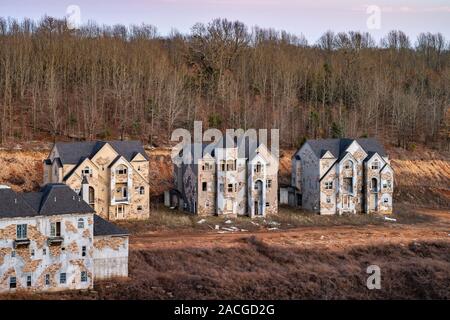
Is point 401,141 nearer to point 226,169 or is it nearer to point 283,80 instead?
point 283,80

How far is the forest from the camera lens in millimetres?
73375

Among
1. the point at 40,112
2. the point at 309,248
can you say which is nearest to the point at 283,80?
the point at 40,112

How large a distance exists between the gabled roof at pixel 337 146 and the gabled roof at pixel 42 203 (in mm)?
27340

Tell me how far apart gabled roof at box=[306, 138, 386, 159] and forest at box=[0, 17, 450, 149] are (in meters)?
15.1

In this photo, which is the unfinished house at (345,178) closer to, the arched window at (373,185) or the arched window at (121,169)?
the arched window at (373,185)

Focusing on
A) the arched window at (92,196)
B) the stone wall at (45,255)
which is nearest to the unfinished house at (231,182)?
the arched window at (92,196)

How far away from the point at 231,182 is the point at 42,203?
22.3 m

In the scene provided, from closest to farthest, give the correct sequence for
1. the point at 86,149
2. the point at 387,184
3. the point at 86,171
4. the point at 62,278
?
the point at 62,278 < the point at 86,171 < the point at 86,149 < the point at 387,184

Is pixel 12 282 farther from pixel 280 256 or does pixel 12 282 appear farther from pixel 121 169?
pixel 121 169

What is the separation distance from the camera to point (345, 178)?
A: 187 ft

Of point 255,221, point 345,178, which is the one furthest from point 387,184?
point 255,221

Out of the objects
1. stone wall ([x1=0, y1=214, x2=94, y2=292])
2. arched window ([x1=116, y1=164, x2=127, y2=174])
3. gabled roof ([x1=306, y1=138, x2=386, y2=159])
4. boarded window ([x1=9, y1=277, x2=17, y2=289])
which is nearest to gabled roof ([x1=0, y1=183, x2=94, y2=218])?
stone wall ([x1=0, y1=214, x2=94, y2=292])

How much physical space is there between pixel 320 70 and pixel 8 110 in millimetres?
44490

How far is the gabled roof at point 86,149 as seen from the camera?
4984 centimetres
